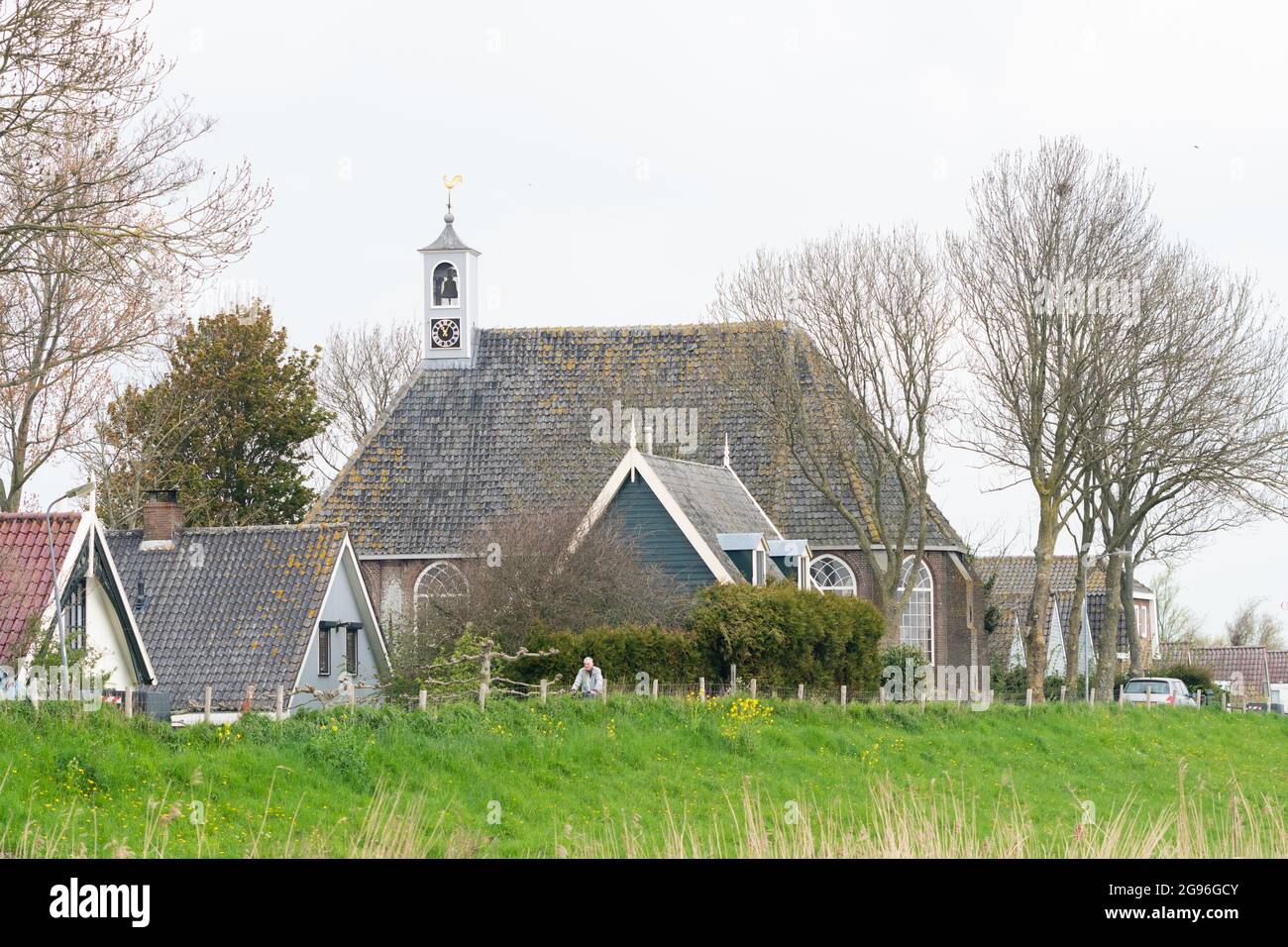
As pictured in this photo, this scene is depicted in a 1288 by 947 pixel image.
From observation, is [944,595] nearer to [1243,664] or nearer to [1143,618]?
[1143,618]

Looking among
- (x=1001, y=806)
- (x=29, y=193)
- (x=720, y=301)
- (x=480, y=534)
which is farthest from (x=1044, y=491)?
(x=29, y=193)

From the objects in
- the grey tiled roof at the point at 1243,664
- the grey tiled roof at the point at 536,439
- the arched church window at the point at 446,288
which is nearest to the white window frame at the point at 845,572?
the grey tiled roof at the point at 536,439

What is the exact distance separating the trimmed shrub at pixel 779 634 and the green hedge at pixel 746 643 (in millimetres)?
18

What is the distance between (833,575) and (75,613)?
2466 centimetres

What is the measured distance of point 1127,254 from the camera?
40.6 meters

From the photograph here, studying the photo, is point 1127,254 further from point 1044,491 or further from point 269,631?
point 269,631

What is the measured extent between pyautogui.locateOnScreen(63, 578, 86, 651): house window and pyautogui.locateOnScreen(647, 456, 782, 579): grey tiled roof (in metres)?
13.7

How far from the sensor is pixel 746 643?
31.0 meters

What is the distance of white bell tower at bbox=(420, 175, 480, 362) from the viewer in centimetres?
5072

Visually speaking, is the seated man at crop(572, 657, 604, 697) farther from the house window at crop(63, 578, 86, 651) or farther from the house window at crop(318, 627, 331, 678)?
the house window at crop(318, 627, 331, 678)

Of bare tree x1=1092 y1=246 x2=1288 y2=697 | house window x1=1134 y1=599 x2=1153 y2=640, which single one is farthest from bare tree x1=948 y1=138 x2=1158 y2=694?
house window x1=1134 y1=599 x2=1153 y2=640

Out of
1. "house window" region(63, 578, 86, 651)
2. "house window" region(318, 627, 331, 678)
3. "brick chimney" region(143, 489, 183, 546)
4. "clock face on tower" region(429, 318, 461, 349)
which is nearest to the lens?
"house window" region(63, 578, 86, 651)

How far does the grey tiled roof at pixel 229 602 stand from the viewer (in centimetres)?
3178
